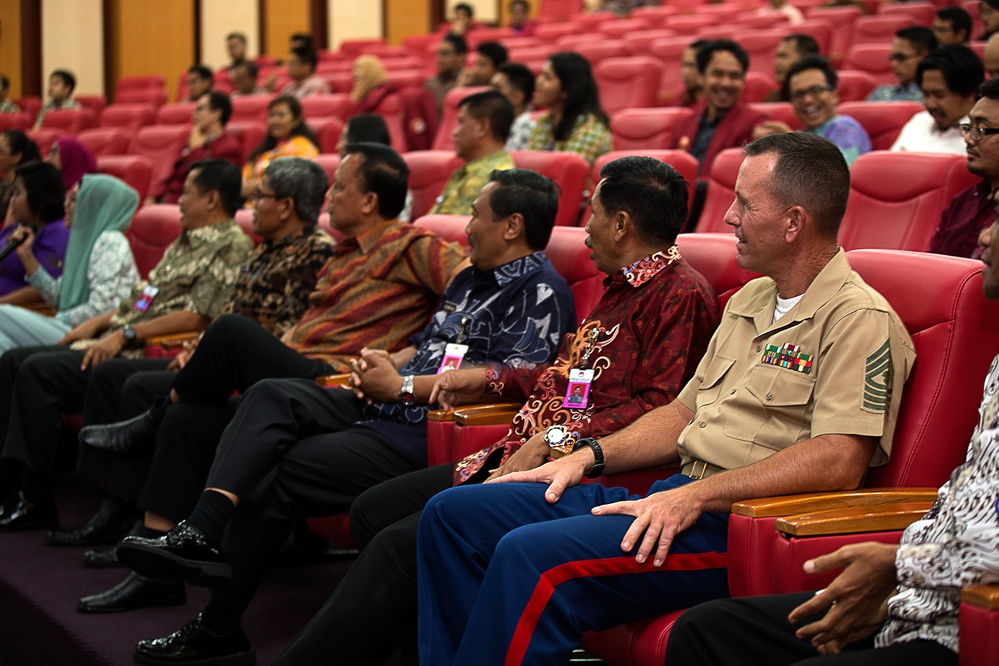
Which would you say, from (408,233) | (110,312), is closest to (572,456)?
(408,233)

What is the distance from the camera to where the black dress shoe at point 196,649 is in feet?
7.37

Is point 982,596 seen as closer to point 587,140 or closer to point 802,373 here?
point 802,373

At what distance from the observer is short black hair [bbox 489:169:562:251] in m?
2.44

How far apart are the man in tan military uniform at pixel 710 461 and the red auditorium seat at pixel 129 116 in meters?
7.40

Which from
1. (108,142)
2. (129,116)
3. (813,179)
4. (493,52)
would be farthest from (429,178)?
(129,116)

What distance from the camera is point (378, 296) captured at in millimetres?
2783

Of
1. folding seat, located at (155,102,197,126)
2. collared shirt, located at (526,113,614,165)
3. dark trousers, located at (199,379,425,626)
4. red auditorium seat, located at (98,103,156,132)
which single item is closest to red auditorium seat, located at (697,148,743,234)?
collared shirt, located at (526,113,614,165)

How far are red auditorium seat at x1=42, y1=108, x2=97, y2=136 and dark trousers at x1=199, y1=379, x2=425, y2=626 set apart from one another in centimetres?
713

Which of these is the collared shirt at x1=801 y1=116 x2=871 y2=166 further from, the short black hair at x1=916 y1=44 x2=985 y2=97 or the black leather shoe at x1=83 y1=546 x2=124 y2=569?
the black leather shoe at x1=83 y1=546 x2=124 y2=569

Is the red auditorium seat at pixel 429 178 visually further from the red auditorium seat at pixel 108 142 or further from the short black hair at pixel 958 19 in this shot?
the red auditorium seat at pixel 108 142

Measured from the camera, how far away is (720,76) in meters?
4.36

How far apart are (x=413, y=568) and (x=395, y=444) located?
1.67 ft

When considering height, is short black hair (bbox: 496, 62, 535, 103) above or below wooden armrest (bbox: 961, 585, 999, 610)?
above

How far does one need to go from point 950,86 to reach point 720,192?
0.74 metres
